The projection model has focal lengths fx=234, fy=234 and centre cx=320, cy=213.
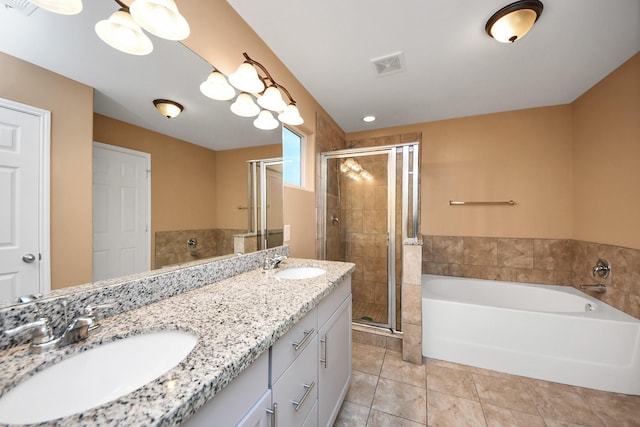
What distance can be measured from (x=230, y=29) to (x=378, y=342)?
264 cm

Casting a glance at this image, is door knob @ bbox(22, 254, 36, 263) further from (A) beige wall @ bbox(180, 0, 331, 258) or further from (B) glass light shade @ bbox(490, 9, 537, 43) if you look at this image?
(B) glass light shade @ bbox(490, 9, 537, 43)

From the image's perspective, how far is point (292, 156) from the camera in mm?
2080

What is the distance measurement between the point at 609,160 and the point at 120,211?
11.0ft

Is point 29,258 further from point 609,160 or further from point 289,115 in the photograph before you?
point 609,160

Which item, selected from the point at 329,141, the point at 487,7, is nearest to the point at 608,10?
the point at 487,7

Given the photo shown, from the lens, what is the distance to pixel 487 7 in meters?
1.32

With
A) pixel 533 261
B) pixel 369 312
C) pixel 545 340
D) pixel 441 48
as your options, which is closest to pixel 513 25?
pixel 441 48

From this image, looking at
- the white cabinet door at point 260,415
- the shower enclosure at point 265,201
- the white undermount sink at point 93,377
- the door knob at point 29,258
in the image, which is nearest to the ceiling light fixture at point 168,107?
the shower enclosure at point 265,201

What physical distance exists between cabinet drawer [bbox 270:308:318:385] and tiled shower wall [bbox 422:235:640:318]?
2.31 metres

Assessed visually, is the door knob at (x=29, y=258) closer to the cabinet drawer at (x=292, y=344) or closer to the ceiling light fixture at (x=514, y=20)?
the cabinet drawer at (x=292, y=344)

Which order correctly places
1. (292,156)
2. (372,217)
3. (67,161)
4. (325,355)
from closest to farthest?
(67,161) < (325,355) < (292,156) < (372,217)

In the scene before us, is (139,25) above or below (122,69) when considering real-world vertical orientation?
above

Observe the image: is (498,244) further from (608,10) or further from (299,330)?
(299,330)

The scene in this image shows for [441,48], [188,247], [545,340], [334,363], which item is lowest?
[545,340]
